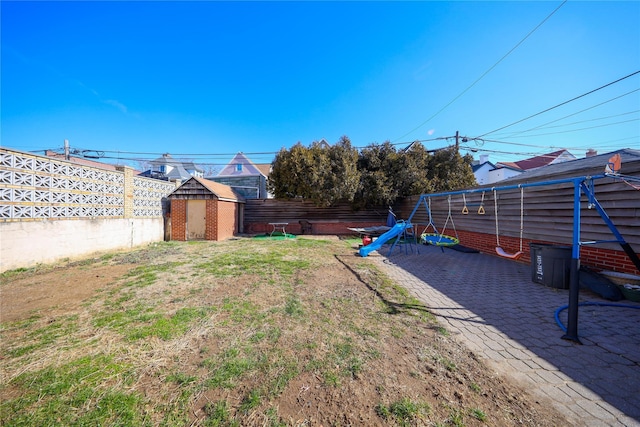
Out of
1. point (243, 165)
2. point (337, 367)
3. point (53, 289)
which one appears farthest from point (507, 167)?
point (53, 289)

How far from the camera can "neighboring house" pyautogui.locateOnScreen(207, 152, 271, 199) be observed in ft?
74.8

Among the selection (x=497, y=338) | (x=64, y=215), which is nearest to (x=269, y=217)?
(x=64, y=215)

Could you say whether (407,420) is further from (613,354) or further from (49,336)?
(49,336)

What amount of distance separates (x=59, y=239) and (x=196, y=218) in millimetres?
5316

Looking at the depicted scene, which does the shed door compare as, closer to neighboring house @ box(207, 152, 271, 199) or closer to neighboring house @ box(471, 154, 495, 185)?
neighboring house @ box(207, 152, 271, 199)

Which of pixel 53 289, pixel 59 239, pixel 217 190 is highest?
pixel 217 190

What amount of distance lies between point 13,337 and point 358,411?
4339mm

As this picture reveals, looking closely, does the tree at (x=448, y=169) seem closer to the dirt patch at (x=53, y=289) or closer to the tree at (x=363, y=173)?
the tree at (x=363, y=173)

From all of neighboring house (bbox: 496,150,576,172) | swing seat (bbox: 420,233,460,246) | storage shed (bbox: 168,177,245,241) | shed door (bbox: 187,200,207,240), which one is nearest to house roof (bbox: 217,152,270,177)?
storage shed (bbox: 168,177,245,241)

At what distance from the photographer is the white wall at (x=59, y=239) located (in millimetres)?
5801

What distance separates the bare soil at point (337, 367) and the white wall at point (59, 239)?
1624 mm

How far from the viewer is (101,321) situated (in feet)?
10.8

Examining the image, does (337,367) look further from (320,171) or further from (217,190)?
(217,190)

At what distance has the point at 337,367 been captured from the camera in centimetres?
235
